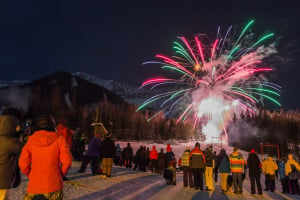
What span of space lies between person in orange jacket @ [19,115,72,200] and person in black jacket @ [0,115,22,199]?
2.30ft

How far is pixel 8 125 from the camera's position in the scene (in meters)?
4.85

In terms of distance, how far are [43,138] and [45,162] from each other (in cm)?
39

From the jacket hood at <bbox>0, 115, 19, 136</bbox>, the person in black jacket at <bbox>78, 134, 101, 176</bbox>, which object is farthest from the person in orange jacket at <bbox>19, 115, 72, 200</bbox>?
the person in black jacket at <bbox>78, 134, 101, 176</bbox>

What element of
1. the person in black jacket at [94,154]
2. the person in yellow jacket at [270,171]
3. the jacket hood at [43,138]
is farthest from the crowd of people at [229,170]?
the jacket hood at [43,138]

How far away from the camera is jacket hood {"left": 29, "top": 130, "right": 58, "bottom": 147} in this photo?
13.5 ft

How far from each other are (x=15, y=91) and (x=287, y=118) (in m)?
182

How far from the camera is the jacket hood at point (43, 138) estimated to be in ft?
13.5

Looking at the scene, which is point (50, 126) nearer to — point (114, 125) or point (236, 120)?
point (114, 125)

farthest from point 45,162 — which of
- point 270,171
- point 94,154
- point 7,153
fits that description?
point 270,171

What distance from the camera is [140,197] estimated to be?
8875 millimetres

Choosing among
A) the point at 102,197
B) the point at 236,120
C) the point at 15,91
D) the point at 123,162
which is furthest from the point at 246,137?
the point at 15,91

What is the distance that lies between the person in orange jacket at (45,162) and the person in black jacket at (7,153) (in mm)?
702

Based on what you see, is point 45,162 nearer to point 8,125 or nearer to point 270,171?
point 8,125

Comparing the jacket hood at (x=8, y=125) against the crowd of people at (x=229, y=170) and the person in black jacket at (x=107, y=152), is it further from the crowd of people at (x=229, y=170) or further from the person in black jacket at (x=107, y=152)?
the crowd of people at (x=229, y=170)
